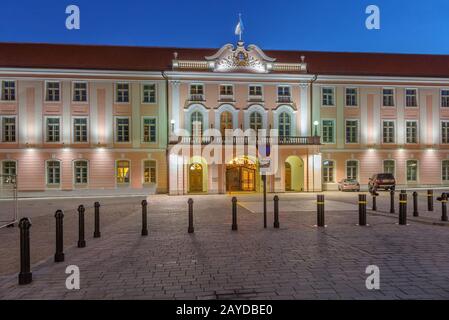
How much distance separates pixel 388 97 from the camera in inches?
1383

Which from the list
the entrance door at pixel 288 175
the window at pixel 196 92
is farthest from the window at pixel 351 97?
the window at pixel 196 92

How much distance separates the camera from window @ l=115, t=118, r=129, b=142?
3212 cm

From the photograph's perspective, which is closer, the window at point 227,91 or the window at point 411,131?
the window at point 227,91

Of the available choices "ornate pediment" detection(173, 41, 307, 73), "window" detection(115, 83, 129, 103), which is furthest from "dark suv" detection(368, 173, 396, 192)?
"window" detection(115, 83, 129, 103)

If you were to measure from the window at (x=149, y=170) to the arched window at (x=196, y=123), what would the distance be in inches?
177

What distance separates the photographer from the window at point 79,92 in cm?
3158

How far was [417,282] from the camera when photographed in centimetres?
555

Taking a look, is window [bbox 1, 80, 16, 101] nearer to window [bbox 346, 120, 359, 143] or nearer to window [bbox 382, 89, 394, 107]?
window [bbox 346, 120, 359, 143]

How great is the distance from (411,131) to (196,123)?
20.7 metres

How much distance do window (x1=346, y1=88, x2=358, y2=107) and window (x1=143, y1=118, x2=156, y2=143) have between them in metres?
18.2

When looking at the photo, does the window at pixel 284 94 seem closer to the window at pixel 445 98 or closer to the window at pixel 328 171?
the window at pixel 328 171

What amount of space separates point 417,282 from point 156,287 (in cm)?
393

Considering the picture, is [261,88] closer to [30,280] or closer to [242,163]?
[242,163]
